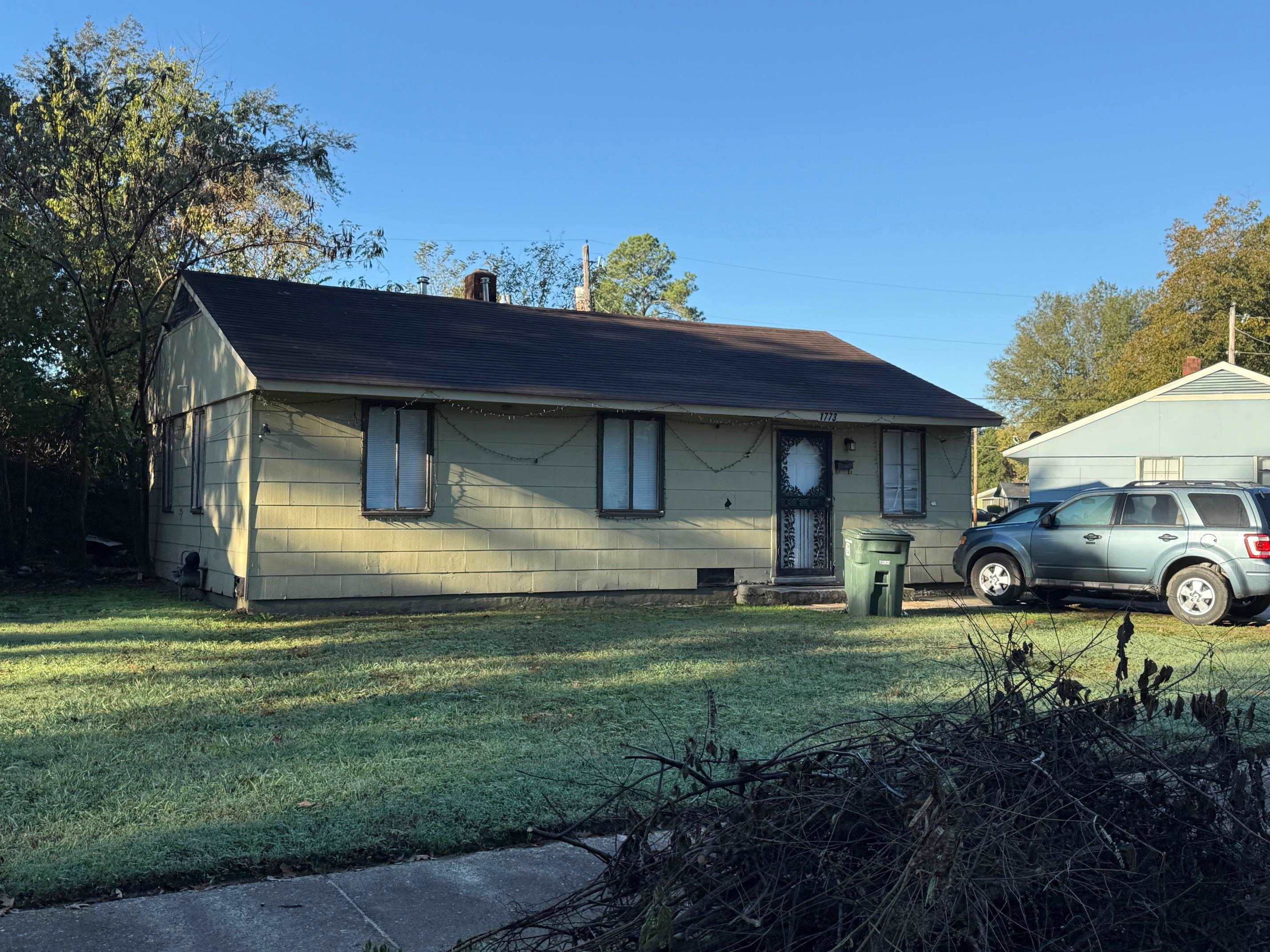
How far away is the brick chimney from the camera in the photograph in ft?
62.7

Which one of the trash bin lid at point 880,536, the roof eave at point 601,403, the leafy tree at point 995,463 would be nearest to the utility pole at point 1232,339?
the roof eave at point 601,403

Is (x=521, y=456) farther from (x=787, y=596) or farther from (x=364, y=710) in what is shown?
(x=364, y=710)

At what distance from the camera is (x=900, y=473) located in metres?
17.1

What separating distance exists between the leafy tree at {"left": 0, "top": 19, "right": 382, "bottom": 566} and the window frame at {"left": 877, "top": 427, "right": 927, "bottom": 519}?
1089 cm

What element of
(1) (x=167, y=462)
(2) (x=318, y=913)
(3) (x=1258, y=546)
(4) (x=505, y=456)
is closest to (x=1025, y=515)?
(3) (x=1258, y=546)

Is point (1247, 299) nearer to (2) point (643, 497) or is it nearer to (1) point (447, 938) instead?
(2) point (643, 497)

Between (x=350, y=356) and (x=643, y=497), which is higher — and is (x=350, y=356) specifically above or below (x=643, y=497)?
above

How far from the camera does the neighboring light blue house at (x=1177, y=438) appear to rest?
2384 cm

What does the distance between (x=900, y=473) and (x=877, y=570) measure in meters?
4.00

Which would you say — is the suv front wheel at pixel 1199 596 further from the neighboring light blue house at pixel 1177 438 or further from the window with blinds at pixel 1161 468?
the window with blinds at pixel 1161 468

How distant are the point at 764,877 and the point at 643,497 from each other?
1232cm

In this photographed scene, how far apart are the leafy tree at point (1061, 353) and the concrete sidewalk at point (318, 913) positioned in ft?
205

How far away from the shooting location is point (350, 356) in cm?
1342

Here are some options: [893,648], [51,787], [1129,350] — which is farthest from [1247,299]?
[51,787]
